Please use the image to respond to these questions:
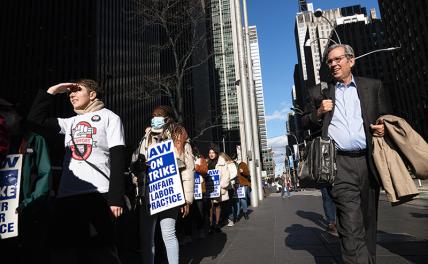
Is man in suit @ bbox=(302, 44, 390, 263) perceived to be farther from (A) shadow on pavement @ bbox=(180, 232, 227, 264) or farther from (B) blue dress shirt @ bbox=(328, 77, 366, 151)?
(A) shadow on pavement @ bbox=(180, 232, 227, 264)

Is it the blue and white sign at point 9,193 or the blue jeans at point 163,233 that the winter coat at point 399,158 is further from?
the blue and white sign at point 9,193

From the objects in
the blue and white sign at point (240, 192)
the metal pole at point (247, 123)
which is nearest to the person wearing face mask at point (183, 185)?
the blue and white sign at point (240, 192)

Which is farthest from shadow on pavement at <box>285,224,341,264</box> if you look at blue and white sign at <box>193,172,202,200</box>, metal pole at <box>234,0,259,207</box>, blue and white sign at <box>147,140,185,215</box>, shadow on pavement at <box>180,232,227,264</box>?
metal pole at <box>234,0,259,207</box>

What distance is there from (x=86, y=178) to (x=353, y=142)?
2.30 meters

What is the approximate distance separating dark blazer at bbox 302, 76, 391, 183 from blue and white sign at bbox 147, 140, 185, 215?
1.45m

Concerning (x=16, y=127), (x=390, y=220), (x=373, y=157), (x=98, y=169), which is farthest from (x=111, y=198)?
(x=390, y=220)

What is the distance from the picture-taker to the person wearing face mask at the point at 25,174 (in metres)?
2.62

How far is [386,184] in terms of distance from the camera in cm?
290

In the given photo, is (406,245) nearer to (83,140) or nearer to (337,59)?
(337,59)

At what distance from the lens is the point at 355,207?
297cm

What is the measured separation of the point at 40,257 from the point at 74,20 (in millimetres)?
53206

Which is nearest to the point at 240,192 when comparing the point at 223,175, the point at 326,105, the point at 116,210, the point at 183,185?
the point at 223,175

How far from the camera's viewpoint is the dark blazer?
3078 millimetres

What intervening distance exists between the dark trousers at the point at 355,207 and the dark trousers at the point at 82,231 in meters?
1.89
